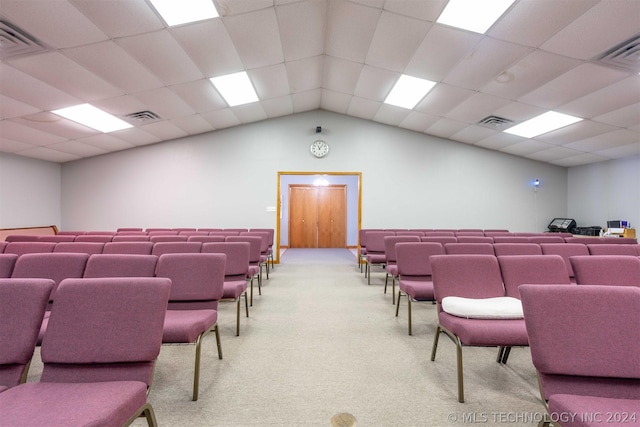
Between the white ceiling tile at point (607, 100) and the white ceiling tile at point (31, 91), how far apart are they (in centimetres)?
748

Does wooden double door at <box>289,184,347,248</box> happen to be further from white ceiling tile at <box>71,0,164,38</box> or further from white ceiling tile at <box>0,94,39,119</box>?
white ceiling tile at <box>71,0,164,38</box>

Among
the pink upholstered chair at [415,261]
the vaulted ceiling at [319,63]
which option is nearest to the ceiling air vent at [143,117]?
the vaulted ceiling at [319,63]

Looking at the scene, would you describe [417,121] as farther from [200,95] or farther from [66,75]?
[66,75]

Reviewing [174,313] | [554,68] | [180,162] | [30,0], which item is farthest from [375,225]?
[30,0]

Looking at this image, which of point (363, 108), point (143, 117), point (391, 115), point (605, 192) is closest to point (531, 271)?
Answer: point (391, 115)

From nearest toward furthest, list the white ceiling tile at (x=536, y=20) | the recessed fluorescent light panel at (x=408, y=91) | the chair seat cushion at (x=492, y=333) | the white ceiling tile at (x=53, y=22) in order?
the chair seat cushion at (x=492, y=333), the white ceiling tile at (x=53, y=22), the white ceiling tile at (x=536, y=20), the recessed fluorescent light panel at (x=408, y=91)

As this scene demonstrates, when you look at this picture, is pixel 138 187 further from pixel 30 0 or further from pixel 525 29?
pixel 525 29

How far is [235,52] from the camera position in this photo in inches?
168

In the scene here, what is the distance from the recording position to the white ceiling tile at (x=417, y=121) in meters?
6.58

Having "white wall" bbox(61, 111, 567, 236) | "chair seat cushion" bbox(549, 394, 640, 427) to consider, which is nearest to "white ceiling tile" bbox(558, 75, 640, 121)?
"white wall" bbox(61, 111, 567, 236)

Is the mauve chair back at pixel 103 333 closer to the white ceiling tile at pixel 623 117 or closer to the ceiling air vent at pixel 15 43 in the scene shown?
the ceiling air vent at pixel 15 43

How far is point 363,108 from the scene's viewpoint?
700 centimetres

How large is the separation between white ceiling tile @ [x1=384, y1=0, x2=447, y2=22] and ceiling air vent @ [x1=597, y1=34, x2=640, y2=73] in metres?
1.95

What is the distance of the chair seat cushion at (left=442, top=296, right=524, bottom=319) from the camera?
2.05 m
